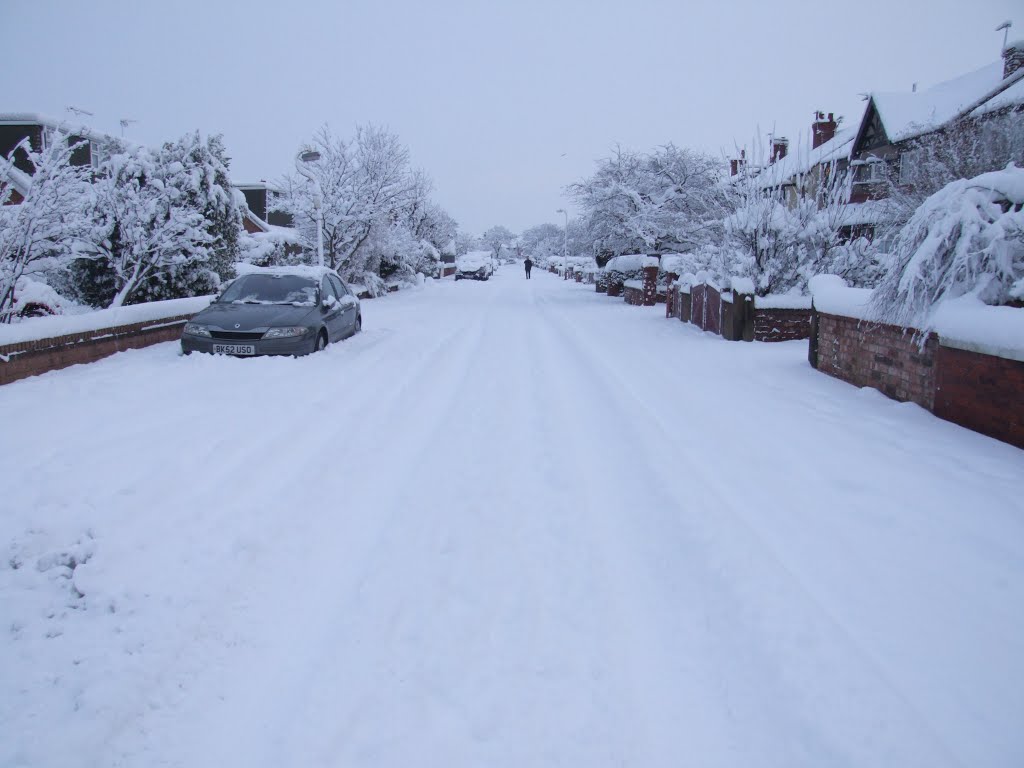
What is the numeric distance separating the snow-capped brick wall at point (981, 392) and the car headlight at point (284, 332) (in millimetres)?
8522

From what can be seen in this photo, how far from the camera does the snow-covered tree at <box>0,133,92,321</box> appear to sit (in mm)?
8883

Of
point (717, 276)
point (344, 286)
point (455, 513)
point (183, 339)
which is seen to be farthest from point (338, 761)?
point (717, 276)

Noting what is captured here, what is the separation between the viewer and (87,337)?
30.7 feet

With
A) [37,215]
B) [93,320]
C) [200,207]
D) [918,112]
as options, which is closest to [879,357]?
[93,320]

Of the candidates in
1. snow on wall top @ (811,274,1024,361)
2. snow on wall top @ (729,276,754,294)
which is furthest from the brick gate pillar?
snow on wall top @ (811,274,1024,361)

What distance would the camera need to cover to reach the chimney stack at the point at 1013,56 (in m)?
24.7

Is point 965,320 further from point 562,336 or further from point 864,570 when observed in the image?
point 562,336

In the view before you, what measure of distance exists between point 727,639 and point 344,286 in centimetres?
1143

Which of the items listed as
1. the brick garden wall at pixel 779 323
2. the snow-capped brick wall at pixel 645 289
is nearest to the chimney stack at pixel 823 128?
the snow-capped brick wall at pixel 645 289

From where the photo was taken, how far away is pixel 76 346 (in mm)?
9078

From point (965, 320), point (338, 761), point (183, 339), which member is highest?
point (965, 320)

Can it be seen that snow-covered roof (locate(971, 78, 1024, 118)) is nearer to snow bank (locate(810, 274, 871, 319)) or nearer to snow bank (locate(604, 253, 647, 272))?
snow bank (locate(604, 253, 647, 272))

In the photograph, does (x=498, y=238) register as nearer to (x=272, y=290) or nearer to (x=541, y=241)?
(x=541, y=241)

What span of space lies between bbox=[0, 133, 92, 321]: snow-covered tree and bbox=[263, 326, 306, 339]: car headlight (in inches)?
132
